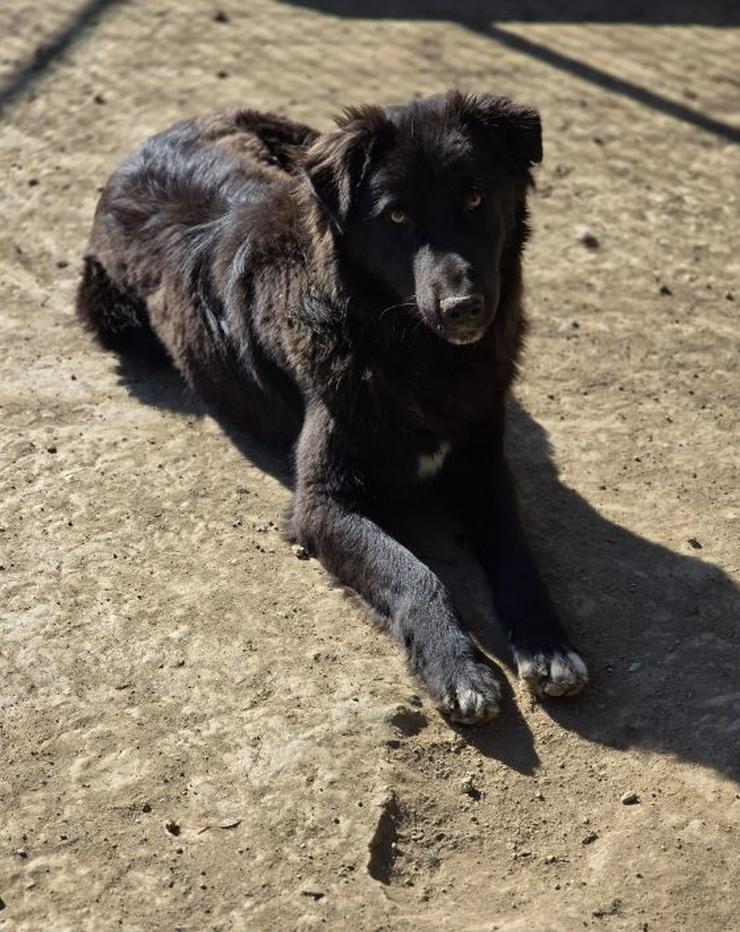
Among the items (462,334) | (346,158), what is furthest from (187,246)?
(462,334)

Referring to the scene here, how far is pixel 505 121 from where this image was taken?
185 inches

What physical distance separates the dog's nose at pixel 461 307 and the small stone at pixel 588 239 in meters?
2.35

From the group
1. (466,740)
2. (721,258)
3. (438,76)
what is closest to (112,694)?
(466,740)

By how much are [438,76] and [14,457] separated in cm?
400

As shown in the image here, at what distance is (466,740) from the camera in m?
4.09

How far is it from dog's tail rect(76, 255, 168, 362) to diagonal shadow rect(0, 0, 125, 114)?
8.30 feet

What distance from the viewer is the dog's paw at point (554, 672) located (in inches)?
164

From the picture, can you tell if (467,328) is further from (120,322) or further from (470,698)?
(120,322)

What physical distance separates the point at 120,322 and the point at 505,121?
2.02 metres

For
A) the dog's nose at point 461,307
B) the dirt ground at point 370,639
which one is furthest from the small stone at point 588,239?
the dog's nose at point 461,307

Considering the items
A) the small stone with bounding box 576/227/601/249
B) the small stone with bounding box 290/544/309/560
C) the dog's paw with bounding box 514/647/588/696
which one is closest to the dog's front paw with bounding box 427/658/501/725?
the dog's paw with bounding box 514/647/588/696

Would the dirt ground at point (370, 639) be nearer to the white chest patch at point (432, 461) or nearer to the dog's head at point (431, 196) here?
the white chest patch at point (432, 461)

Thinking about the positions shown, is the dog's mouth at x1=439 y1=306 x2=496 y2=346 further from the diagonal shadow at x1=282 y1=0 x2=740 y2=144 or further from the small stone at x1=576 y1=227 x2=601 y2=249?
the diagonal shadow at x1=282 y1=0 x2=740 y2=144

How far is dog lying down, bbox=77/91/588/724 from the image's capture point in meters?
4.41
